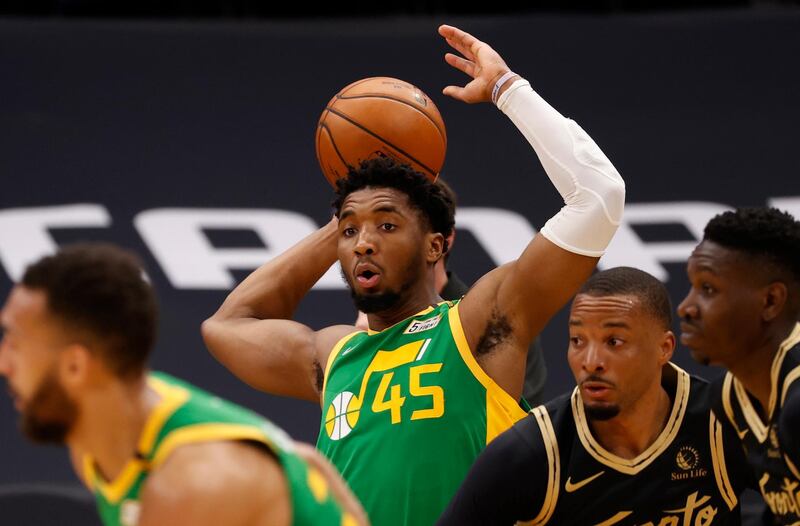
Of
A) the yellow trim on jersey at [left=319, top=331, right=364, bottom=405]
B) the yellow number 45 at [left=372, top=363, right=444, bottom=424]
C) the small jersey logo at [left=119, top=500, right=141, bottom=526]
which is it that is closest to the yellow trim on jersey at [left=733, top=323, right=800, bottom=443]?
the yellow number 45 at [left=372, top=363, right=444, bottom=424]

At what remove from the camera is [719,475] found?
339 centimetres

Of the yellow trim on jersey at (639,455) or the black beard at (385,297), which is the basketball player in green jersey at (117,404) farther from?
the black beard at (385,297)

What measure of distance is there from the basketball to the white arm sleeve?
433 millimetres

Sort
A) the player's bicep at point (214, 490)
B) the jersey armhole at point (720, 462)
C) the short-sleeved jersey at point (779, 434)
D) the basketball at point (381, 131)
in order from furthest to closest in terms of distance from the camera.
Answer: the basketball at point (381, 131) → the jersey armhole at point (720, 462) → the short-sleeved jersey at point (779, 434) → the player's bicep at point (214, 490)

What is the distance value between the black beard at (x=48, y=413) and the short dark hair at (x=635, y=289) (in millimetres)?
1565

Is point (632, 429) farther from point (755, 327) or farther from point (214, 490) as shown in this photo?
point (214, 490)

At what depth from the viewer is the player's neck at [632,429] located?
11.3 ft

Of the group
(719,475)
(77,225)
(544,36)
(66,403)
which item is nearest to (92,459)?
(66,403)

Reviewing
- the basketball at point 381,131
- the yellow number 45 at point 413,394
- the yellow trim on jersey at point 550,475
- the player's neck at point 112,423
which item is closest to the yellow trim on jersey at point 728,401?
the yellow trim on jersey at point 550,475

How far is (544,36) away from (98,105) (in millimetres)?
2362

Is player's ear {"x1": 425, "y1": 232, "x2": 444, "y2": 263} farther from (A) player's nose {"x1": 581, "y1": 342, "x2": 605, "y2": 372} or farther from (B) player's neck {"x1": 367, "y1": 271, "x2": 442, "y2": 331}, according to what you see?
(A) player's nose {"x1": 581, "y1": 342, "x2": 605, "y2": 372}

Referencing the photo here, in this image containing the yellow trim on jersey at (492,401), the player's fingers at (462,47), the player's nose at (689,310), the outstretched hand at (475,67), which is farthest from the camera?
the player's fingers at (462,47)

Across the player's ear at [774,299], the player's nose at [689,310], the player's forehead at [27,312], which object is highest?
the player's ear at [774,299]

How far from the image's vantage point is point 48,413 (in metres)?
2.39
